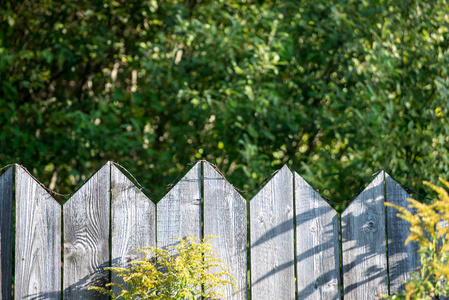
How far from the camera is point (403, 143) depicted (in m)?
3.32

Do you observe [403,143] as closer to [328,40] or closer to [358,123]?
[358,123]

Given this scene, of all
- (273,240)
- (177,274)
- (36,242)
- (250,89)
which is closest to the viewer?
(177,274)

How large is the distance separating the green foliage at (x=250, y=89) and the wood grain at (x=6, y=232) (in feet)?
4.41

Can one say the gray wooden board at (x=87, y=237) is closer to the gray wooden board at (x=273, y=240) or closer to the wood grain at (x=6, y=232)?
the wood grain at (x=6, y=232)

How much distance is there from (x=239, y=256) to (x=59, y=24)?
290cm

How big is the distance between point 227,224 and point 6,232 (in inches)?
41.3

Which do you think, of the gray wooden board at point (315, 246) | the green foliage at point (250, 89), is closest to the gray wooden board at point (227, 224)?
the gray wooden board at point (315, 246)

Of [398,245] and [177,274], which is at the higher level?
[398,245]

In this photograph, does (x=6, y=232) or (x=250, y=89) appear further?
(x=250, y=89)

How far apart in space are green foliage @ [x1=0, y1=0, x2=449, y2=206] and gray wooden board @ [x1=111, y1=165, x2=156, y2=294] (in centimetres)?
104

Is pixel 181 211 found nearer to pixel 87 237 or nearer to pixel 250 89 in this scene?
pixel 87 237

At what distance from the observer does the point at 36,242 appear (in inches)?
90.8

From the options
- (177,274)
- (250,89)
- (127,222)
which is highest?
(250,89)

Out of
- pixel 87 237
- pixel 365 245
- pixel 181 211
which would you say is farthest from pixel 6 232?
pixel 365 245
